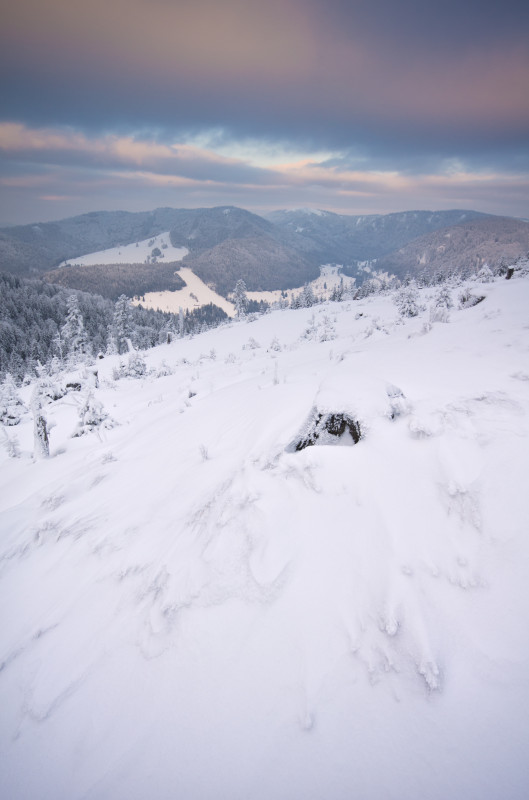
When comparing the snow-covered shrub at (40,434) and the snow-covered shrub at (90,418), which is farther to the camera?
the snow-covered shrub at (90,418)

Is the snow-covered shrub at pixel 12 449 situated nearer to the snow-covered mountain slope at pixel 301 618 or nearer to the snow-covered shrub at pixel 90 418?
the snow-covered shrub at pixel 90 418

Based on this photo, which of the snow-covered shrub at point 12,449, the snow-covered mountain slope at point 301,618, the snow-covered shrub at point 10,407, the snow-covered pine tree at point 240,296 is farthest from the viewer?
the snow-covered pine tree at point 240,296

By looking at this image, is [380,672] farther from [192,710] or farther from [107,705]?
[107,705]

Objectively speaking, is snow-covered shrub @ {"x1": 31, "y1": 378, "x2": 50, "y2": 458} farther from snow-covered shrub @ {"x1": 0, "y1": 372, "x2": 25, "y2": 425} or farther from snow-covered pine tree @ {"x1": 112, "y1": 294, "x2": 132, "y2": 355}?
snow-covered pine tree @ {"x1": 112, "y1": 294, "x2": 132, "y2": 355}

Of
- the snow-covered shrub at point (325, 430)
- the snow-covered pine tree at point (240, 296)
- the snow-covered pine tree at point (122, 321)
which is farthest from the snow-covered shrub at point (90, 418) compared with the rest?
the snow-covered pine tree at point (240, 296)

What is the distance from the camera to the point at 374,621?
256cm

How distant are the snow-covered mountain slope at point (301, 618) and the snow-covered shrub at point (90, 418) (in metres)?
6.39

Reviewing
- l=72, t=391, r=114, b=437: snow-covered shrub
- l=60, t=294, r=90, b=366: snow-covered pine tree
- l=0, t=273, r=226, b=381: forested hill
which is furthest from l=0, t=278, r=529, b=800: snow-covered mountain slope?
l=0, t=273, r=226, b=381: forested hill

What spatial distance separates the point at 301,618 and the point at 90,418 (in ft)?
35.6

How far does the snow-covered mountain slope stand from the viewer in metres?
2.03

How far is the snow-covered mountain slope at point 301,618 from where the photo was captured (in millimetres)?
2031

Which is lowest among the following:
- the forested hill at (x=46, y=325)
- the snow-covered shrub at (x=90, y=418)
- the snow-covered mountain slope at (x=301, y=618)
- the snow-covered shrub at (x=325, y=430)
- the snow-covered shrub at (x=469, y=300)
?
the forested hill at (x=46, y=325)

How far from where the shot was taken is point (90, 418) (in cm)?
1118

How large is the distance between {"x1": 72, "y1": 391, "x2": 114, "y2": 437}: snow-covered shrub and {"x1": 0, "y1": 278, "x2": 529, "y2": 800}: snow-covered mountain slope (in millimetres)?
6386
